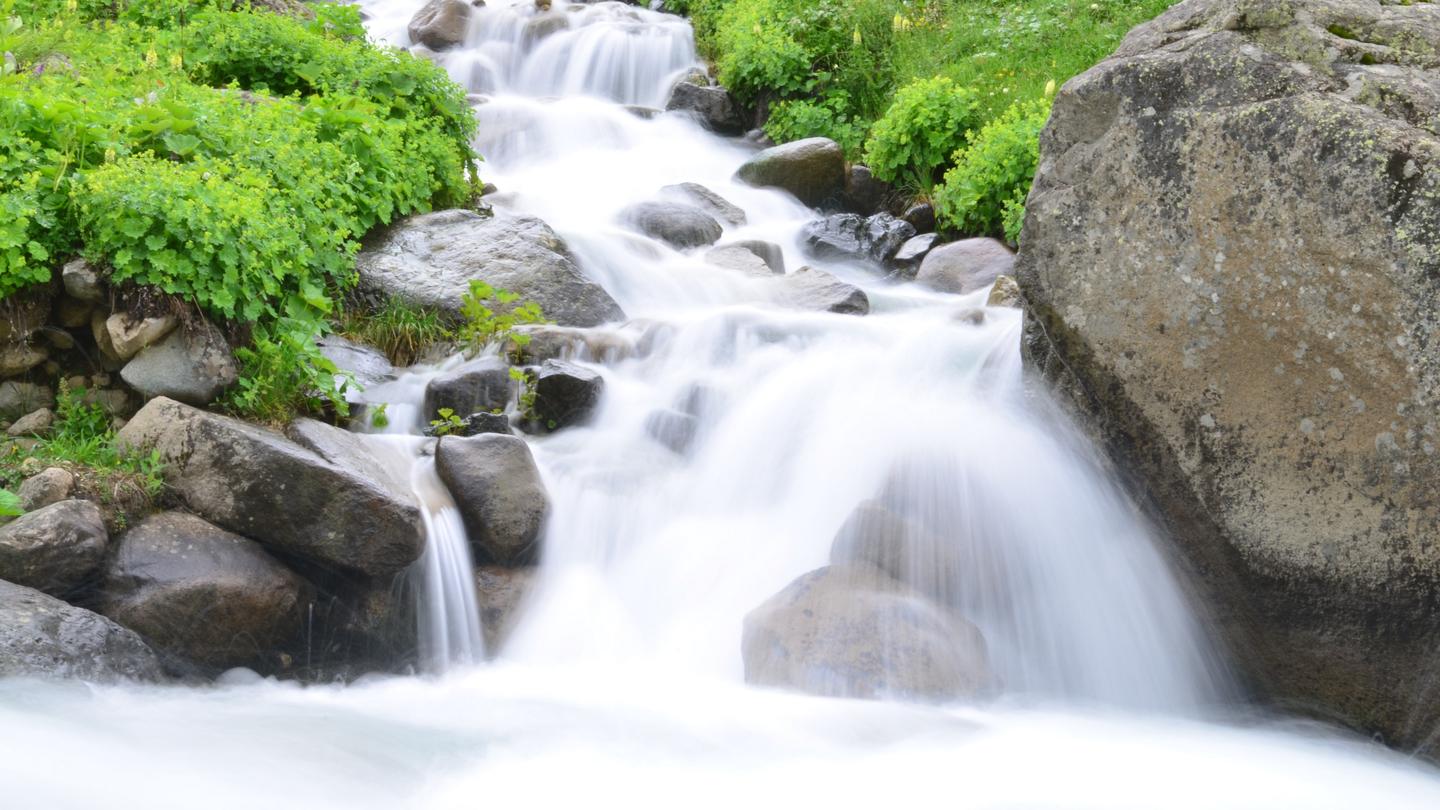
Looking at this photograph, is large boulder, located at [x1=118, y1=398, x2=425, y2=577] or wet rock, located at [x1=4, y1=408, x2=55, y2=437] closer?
large boulder, located at [x1=118, y1=398, x2=425, y2=577]

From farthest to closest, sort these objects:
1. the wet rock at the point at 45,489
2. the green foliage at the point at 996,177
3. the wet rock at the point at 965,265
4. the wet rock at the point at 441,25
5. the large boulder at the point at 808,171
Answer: the wet rock at the point at 441,25
the large boulder at the point at 808,171
the green foliage at the point at 996,177
the wet rock at the point at 965,265
the wet rock at the point at 45,489

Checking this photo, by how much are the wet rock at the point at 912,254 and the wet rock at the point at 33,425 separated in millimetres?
5997

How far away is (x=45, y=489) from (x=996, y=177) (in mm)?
6595

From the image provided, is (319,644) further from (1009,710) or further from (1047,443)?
(1047,443)

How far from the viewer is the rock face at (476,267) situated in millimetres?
6508

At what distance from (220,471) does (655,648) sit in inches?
70.0

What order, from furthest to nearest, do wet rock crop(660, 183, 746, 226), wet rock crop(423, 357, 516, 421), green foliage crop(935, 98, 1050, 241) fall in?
1. wet rock crop(660, 183, 746, 226)
2. green foliage crop(935, 98, 1050, 241)
3. wet rock crop(423, 357, 516, 421)

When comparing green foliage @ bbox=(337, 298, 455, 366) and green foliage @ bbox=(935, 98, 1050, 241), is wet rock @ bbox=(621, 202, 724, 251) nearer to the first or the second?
green foliage @ bbox=(935, 98, 1050, 241)

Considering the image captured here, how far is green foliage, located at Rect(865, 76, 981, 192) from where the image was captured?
9.81 m

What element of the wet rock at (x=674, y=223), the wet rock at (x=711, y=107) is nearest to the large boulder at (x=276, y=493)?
the wet rock at (x=674, y=223)

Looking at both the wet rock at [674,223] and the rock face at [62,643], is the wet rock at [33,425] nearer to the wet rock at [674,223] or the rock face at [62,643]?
the rock face at [62,643]

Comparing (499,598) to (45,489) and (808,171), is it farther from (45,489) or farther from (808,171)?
(808,171)

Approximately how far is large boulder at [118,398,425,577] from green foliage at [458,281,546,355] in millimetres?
1889

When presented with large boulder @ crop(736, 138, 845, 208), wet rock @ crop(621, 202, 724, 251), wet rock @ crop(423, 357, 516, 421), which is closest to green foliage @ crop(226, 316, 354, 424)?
wet rock @ crop(423, 357, 516, 421)
